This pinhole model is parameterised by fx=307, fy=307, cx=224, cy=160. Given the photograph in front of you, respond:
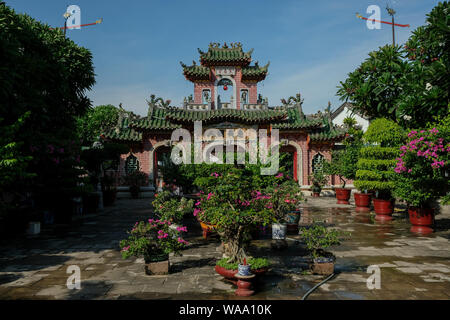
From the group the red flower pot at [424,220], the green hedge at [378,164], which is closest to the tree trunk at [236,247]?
the red flower pot at [424,220]

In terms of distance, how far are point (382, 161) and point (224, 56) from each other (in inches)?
537

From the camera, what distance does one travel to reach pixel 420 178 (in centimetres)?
863

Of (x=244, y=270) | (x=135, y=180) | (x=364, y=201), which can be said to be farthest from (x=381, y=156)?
(x=135, y=180)

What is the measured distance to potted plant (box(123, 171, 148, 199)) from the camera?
20.2 meters

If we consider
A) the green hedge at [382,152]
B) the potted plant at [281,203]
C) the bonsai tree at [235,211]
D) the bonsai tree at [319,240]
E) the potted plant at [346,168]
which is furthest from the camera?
the potted plant at [346,168]

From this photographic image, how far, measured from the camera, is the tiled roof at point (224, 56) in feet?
67.5

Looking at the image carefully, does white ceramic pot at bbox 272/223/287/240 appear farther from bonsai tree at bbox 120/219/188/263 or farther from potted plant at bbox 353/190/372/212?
potted plant at bbox 353/190/372/212

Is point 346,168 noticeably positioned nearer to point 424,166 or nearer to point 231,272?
Answer: point 424,166

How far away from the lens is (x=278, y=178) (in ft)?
29.0

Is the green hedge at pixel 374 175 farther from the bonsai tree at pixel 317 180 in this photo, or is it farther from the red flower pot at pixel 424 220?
the bonsai tree at pixel 317 180

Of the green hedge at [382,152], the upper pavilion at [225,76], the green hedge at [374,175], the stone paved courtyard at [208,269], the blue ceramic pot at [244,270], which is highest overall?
the upper pavilion at [225,76]

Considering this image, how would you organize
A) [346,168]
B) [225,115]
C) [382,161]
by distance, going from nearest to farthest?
[382,161], [346,168], [225,115]

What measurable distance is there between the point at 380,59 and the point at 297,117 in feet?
39.4

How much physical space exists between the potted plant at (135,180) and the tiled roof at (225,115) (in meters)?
4.36
